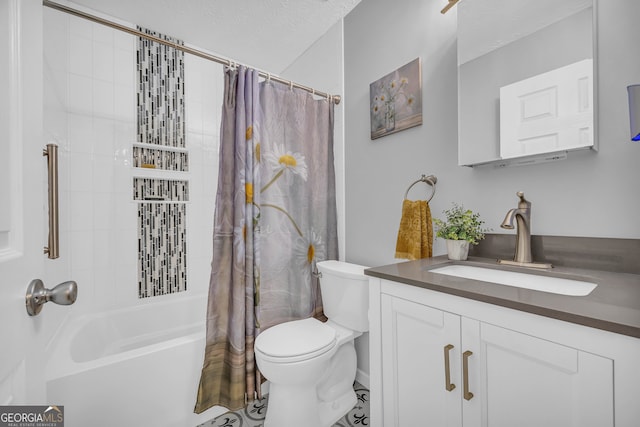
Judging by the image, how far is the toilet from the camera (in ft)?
4.22

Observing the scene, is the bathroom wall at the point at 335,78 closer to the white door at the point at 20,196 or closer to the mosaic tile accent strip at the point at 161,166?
the mosaic tile accent strip at the point at 161,166

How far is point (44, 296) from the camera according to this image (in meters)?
0.56

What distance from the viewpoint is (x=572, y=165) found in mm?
1016

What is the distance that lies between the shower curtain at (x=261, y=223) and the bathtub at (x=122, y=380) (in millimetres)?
92

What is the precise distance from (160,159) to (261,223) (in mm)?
1197

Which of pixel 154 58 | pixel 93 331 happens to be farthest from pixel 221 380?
pixel 154 58

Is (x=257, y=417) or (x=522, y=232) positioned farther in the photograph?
(x=257, y=417)

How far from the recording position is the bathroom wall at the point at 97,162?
1.83 m

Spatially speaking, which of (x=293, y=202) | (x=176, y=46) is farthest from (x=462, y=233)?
(x=176, y=46)

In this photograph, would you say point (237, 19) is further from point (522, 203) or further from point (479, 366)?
point (479, 366)

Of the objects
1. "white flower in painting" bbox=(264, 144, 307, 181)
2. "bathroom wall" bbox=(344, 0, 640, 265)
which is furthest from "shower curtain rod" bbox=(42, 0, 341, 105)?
"white flower in painting" bbox=(264, 144, 307, 181)

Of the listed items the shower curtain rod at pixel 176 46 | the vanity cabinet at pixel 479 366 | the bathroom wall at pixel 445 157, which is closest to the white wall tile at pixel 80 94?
the shower curtain rod at pixel 176 46

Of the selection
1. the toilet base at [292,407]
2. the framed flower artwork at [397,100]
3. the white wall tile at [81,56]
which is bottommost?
the toilet base at [292,407]

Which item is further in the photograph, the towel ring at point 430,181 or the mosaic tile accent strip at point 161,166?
the mosaic tile accent strip at point 161,166
